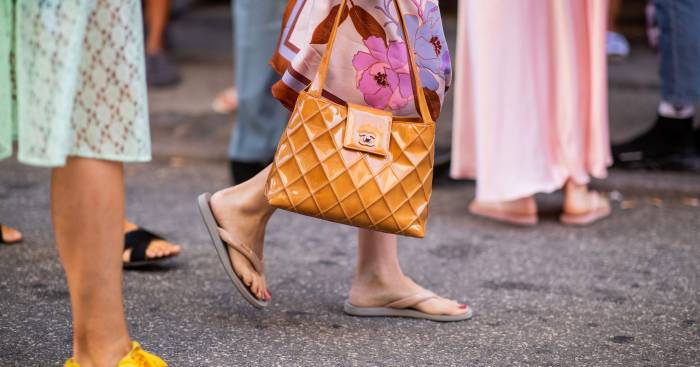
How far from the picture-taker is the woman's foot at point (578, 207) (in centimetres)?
358

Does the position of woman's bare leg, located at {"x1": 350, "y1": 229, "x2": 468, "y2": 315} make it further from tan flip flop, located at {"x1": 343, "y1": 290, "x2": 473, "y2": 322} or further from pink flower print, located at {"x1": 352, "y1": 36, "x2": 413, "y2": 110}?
pink flower print, located at {"x1": 352, "y1": 36, "x2": 413, "y2": 110}

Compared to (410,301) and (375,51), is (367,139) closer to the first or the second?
(375,51)

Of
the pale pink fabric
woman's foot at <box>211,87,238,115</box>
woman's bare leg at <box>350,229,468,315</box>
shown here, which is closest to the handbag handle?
woman's bare leg at <box>350,229,468,315</box>

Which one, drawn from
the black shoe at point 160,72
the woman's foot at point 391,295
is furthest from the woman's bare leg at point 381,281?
the black shoe at point 160,72

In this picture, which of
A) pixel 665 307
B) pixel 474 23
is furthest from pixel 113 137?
pixel 474 23

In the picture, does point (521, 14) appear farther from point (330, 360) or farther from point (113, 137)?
point (113, 137)

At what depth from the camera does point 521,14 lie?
3.44 m

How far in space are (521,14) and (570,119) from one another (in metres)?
0.40

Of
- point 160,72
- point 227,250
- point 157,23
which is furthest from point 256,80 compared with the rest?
point 157,23

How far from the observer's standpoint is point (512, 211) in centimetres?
360

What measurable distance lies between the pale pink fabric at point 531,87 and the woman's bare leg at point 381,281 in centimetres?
93

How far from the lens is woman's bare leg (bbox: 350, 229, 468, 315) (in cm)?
263

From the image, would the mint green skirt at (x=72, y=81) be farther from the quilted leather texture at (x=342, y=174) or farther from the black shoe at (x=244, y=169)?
the black shoe at (x=244, y=169)

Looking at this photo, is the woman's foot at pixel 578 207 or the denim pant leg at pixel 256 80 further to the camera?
the denim pant leg at pixel 256 80
